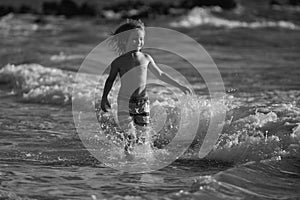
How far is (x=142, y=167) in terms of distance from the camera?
7.23 meters

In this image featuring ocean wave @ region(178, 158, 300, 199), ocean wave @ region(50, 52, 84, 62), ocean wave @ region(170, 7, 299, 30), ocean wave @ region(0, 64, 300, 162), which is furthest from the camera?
ocean wave @ region(170, 7, 299, 30)

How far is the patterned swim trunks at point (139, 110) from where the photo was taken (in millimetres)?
7383

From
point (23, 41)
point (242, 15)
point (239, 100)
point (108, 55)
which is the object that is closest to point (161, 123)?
point (239, 100)

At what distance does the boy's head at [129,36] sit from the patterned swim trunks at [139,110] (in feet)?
1.82

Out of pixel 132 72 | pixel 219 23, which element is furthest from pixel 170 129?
pixel 219 23

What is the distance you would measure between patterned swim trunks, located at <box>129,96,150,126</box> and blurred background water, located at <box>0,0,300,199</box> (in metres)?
0.60

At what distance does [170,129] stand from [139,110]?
176 cm

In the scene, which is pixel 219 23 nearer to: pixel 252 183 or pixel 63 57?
pixel 63 57

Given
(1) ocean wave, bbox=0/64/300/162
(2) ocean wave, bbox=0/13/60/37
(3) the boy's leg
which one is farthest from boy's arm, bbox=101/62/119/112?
(2) ocean wave, bbox=0/13/60/37

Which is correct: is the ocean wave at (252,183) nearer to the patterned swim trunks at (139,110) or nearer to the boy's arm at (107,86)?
the patterned swim trunks at (139,110)

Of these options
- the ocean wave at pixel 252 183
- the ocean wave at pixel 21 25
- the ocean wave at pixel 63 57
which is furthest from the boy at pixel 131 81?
the ocean wave at pixel 21 25

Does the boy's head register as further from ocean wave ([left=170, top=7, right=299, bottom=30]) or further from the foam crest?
ocean wave ([left=170, top=7, right=299, bottom=30])

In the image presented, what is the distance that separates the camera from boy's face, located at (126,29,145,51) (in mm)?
7184

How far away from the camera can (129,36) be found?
7.23m
